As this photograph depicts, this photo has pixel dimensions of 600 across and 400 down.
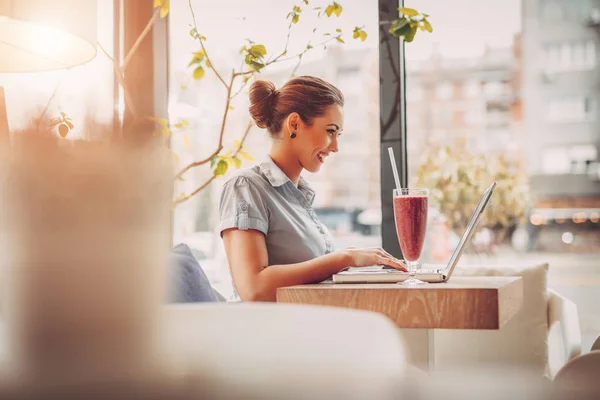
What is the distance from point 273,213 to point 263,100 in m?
0.45

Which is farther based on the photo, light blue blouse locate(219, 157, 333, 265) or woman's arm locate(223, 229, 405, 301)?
light blue blouse locate(219, 157, 333, 265)

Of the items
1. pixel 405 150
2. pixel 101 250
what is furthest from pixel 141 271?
pixel 405 150

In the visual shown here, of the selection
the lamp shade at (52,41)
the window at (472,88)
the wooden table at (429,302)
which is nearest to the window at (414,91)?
the window at (472,88)

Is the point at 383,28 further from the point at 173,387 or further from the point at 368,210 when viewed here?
the point at 173,387

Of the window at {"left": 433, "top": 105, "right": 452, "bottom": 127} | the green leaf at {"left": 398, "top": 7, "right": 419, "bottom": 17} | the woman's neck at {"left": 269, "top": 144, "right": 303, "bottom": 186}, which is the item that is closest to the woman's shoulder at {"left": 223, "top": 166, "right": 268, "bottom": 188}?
the woman's neck at {"left": 269, "top": 144, "right": 303, "bottom": 186}

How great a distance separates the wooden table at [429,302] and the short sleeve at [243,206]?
42 cm

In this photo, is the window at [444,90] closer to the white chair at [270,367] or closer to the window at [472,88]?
the window at [472,88]

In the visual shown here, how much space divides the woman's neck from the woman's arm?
15.6 inches

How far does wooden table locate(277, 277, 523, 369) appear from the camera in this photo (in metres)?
1.33

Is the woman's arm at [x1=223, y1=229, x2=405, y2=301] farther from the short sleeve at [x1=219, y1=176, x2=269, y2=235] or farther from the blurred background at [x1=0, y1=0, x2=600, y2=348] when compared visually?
the blurred background at [x1=0, y1=0, x2=600, y2=348]

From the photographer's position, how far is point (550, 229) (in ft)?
10.2

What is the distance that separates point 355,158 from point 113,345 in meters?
2.85

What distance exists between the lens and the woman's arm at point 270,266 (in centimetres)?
168

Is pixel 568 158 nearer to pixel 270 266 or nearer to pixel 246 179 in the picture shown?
pixel 246 179
